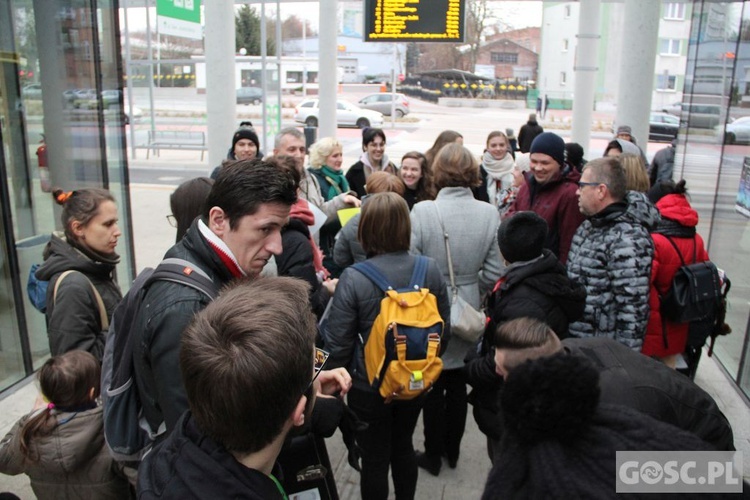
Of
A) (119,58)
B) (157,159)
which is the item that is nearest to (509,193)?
(119,58)

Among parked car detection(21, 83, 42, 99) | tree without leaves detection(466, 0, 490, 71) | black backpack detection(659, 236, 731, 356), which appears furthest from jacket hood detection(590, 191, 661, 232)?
tree without leaves detection(466, 0, 490, 71)

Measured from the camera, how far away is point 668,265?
3.85m

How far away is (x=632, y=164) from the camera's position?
4707 millimetres

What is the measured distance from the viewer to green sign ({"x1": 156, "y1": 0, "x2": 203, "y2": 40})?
879 cm

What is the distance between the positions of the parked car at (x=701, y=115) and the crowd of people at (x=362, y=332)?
7.23ft

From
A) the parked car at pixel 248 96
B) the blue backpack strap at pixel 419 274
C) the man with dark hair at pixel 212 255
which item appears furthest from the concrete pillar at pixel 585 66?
the parked car at pixel 248 96

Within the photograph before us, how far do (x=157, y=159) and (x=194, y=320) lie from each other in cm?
2163

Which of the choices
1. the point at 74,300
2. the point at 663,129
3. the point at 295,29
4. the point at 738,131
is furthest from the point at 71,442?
the point at 295,29

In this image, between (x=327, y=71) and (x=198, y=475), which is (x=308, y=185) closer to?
(x=198, y=475)

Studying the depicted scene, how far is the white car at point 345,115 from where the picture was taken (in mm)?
33938

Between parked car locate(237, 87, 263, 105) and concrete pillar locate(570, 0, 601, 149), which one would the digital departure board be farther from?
parked car locate(237, 87, 263, 105)

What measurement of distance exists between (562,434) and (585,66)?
35.0 feet

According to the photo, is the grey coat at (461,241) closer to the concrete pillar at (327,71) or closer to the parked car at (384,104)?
the concrete pillar at (327,71)

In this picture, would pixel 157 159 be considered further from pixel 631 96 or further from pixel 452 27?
pixel 631 96
